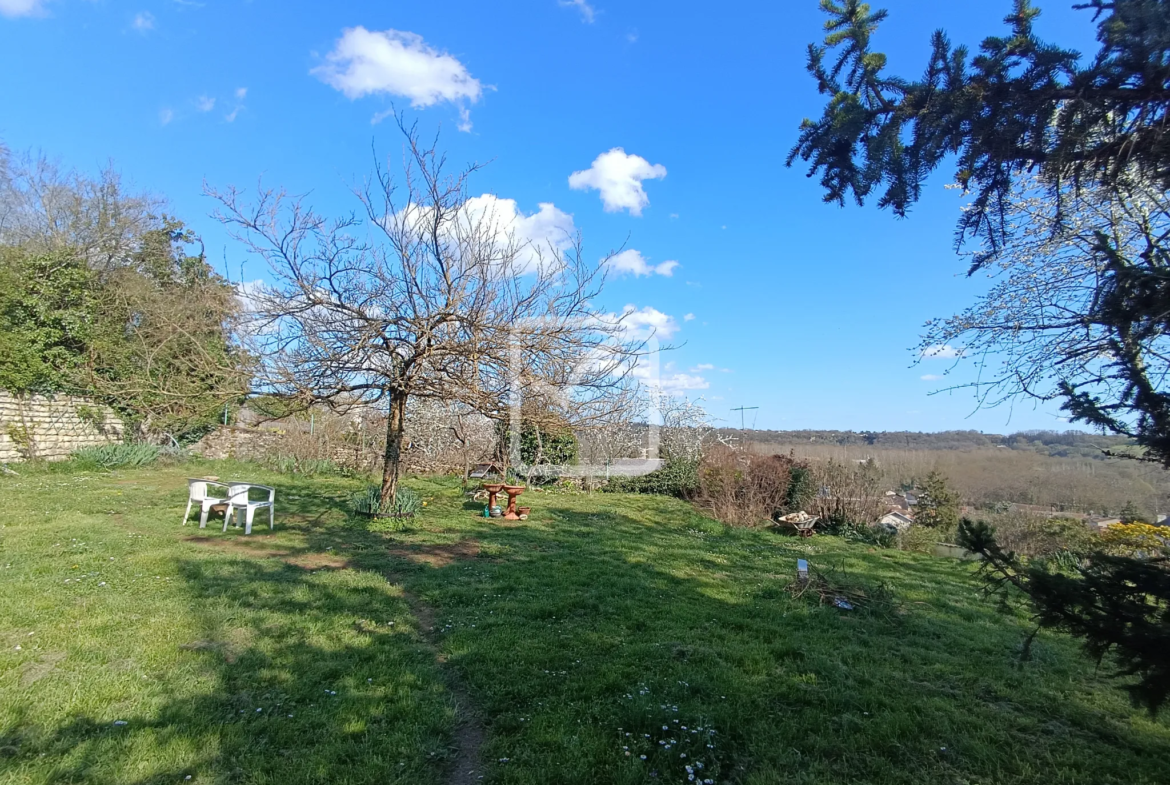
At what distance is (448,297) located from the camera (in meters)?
7.27

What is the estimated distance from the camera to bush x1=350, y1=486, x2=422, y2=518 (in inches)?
341

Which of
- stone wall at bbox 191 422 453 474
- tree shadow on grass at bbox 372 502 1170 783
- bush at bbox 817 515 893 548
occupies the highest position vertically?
stone wall at bbox 191 422 453 474

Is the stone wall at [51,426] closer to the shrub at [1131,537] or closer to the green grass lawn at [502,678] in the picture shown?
the green grass lawn at [502,678]

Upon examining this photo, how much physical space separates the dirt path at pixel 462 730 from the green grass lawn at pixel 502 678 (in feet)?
0.05

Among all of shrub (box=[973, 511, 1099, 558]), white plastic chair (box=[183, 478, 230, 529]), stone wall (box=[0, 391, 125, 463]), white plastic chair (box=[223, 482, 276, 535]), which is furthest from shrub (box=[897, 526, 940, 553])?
stone wall (box=[0, 391, 125, 463])

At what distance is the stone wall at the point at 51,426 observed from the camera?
12.4 m

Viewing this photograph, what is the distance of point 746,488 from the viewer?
13109mm

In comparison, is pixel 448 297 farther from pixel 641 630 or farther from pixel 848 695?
pixel 848 695

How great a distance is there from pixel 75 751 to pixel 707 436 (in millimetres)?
15180

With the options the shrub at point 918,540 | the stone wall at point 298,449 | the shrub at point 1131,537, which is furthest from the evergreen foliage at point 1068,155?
the stone wall at point 298,449

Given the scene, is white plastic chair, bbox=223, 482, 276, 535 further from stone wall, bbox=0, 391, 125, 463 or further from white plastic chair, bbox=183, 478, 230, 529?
stone wall, bbox=0, 391, 125, 463

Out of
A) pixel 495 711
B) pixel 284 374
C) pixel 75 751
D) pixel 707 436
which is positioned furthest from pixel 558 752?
pixel 707 436

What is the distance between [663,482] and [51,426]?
15.7 m

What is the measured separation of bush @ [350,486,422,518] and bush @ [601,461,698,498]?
24.7ft
